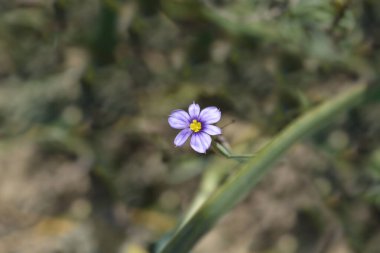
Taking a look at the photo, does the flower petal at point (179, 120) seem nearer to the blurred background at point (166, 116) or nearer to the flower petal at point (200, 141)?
the flower petal at point (200, 141)

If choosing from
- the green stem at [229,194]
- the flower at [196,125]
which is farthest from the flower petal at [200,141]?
the green stem at [229,194]

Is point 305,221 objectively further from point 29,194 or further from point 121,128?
point 29,194

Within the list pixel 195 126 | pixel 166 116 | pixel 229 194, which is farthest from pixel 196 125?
pixel 166 116

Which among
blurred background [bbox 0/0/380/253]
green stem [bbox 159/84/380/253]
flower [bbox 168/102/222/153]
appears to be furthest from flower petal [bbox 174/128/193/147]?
blurred background [bbox 0/0/380/253]

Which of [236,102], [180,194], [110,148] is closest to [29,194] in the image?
[110,148]

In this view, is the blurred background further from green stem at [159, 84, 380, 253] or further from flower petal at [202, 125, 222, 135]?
flower petal at [202, 125, 222, 135]
